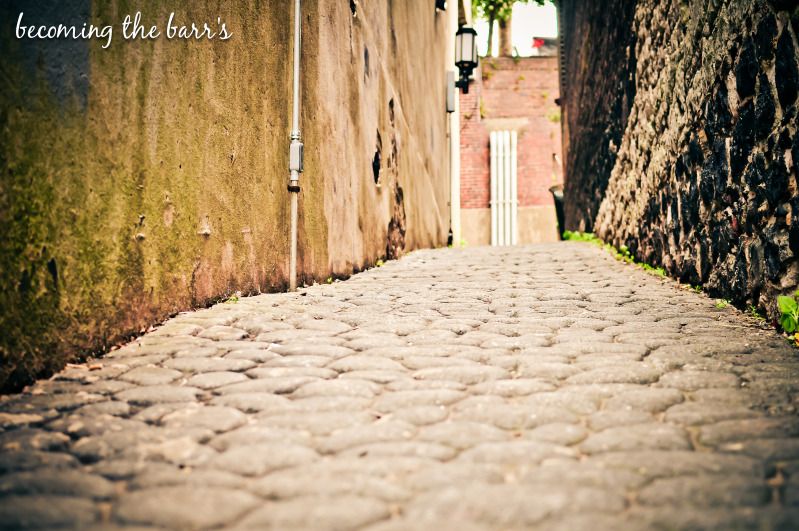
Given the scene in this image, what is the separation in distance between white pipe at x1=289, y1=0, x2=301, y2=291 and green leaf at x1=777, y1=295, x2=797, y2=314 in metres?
3.04

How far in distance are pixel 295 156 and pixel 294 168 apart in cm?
8

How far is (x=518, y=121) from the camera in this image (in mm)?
19359

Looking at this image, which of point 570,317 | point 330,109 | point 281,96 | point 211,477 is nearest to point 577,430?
point 211,477

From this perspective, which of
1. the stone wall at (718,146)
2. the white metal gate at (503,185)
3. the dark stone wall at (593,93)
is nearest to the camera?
the stone wall at (718,146)

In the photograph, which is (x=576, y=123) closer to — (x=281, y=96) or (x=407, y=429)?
(x=281, y=96)

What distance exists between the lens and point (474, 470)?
5.87ft

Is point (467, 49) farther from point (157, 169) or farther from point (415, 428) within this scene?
point (415, 428)

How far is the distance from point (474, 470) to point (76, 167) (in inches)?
79.1

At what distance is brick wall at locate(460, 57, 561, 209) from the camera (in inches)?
758

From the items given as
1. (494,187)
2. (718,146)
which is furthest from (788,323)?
(494,187)

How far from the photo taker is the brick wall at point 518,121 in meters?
19.2

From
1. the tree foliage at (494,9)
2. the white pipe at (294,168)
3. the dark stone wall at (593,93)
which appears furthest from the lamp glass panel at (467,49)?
the tree foliage at (494,9)

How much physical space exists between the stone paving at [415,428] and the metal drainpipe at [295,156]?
99cm

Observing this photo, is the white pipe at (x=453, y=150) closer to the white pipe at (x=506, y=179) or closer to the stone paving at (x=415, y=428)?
the white pipe at (x=506, y=179)
